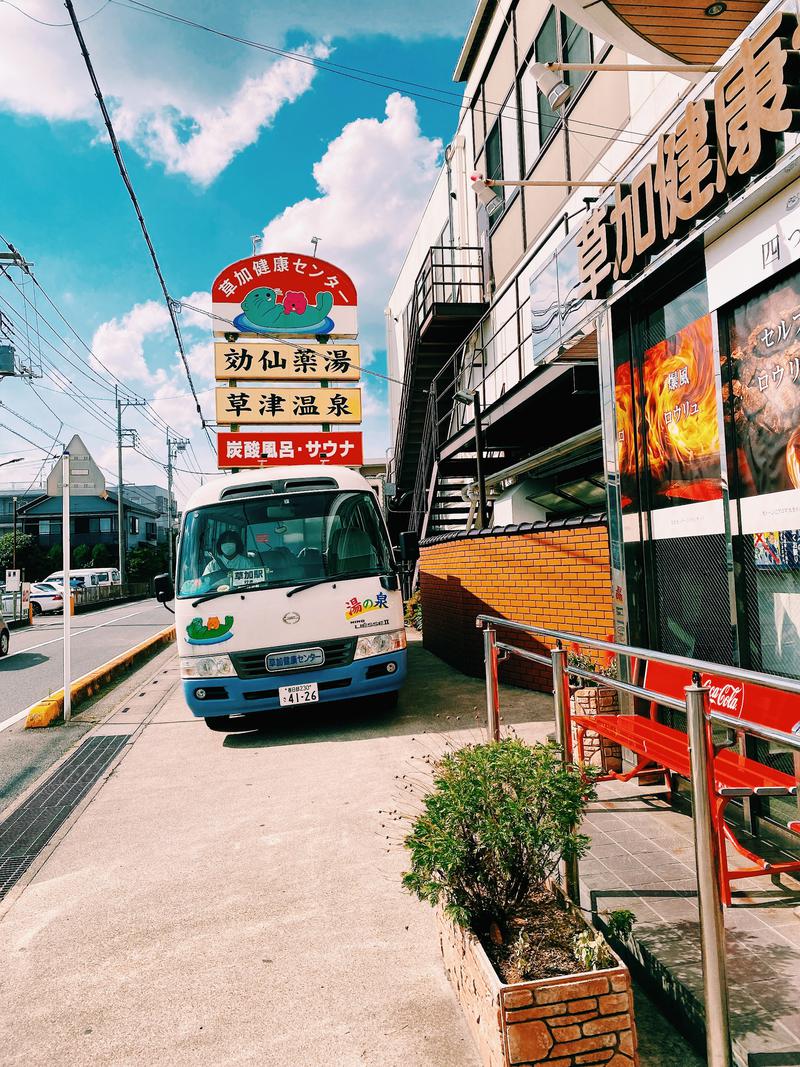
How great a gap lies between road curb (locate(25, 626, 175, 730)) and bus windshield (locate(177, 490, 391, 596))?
8.86ft

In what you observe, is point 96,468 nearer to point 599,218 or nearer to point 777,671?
point 599,218

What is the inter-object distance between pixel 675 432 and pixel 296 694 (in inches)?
168

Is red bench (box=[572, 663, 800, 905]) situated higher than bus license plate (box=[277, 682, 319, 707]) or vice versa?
red bench (box=[572, 663, 800, 905])

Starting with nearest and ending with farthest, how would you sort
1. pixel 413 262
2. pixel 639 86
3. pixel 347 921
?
pixel 347 921
pixel 639 86
pixel 413 262

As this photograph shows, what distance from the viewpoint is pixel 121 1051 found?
262 centimetres

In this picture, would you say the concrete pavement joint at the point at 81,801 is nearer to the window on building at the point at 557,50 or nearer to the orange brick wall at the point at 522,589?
the orange brick wall at the point at 522,589

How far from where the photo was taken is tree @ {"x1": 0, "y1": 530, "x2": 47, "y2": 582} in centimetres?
5297

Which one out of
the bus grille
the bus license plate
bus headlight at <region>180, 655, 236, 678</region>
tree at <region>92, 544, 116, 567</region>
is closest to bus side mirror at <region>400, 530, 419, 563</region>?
the bus grille

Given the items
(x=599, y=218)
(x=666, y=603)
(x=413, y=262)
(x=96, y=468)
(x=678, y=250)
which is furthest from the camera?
(x=413, y=262)

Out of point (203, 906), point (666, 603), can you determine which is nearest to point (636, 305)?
point (666, 603)

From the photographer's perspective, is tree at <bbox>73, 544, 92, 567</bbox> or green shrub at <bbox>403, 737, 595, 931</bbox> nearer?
green shrub at <bbox>403, 737, 595, 931</bbox>

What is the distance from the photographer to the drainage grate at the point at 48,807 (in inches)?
180

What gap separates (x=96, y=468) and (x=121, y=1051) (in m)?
8.02

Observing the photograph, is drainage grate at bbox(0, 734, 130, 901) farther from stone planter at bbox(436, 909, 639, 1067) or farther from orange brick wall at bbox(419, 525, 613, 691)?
orange brick wall at bbox(419, 525, 613, 691)
